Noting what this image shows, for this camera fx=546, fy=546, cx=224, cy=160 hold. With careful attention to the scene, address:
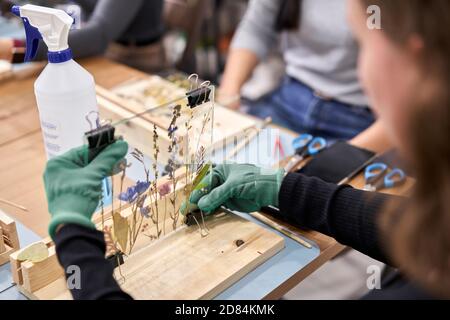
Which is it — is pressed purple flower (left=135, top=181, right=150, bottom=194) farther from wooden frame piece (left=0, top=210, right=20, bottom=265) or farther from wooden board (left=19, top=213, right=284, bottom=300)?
wooden frame piece (left=0, top=210, right=20, bottom=265)

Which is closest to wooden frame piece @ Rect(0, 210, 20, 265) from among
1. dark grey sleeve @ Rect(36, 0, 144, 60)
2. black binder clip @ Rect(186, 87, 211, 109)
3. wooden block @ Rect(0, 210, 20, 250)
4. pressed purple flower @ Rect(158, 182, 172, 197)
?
wooden block @ Rect(0, 210, 20, 250)

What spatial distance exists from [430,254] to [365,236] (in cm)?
31

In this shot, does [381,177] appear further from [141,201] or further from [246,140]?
[141,201]

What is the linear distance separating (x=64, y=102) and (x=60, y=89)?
0.02 metres

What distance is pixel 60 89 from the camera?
0.85 metres

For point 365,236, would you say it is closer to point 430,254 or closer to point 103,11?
point 430,254

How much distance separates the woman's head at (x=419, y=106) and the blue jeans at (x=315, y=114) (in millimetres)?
1014

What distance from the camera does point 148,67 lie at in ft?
6.18

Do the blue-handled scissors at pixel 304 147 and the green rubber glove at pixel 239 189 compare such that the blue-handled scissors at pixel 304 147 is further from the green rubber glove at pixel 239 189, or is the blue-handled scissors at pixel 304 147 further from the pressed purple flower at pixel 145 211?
the pressed purple flower at pixel 145 211

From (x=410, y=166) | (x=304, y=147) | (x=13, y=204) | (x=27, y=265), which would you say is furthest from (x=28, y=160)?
(x=410, y=166)

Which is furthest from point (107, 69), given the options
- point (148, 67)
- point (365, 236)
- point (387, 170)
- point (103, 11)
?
point (365, 236)

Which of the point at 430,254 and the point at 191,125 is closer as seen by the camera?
the point at 430,254


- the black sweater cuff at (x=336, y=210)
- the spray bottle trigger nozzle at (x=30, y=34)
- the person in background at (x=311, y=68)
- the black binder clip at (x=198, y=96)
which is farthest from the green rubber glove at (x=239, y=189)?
the person in background at (x=311, y=68)

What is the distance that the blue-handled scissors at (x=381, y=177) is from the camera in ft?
3.39
